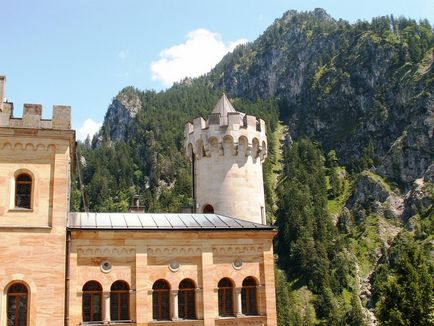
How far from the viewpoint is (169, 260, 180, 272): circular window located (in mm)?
25469

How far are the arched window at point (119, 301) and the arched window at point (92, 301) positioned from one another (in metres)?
0.55

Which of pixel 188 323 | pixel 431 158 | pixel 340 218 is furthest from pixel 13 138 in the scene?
pixel 431 158

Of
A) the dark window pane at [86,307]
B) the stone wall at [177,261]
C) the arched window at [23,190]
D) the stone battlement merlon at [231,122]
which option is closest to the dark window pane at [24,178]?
the arched window at [23,190]

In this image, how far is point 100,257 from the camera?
24.7 meters

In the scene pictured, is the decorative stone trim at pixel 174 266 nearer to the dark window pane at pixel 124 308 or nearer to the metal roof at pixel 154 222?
the metal roof at pixel 154 222

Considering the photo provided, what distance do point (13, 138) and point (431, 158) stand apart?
184065 millimetres

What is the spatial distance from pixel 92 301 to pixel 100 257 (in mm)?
2010

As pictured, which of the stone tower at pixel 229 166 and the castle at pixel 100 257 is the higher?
the stone tower at pixel 229 166

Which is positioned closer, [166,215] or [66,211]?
[66,211]

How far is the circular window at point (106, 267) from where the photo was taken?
80.7 ft

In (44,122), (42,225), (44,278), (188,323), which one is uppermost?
(44,122)

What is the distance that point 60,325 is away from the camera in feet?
74.5

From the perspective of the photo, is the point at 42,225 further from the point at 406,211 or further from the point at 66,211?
the point at 406,211

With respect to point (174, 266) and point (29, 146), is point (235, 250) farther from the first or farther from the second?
point (29, 146)
